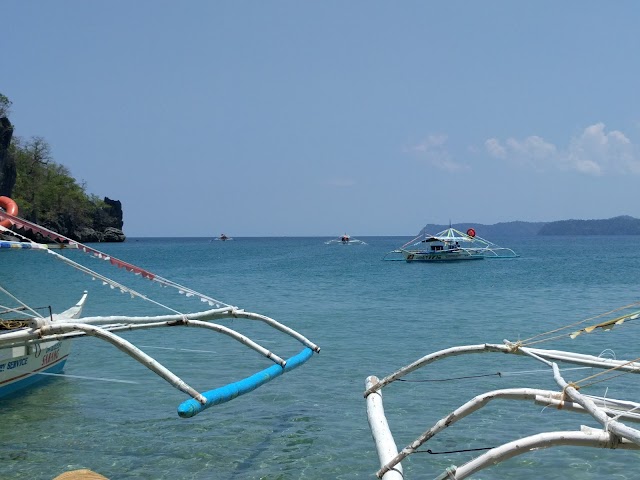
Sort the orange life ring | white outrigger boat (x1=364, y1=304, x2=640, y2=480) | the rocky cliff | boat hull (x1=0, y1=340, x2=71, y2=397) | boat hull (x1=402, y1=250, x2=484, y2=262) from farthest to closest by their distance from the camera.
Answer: the rocky cliff → boat hull (x1=402, y1=250, x2=484, y2=262) → the orange life ring → boat hull (x1=0, y1=340, x2=71, y2=397) → white outrigger boat (x1=364, y1=304, x2=640, y2=480)

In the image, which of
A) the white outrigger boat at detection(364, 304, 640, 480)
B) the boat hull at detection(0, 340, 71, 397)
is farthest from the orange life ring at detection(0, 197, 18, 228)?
the white outrigger boat at detection(364, 304, 640, 480)

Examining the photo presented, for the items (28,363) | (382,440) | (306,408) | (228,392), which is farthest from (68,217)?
(382,440)

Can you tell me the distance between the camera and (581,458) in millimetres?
9328

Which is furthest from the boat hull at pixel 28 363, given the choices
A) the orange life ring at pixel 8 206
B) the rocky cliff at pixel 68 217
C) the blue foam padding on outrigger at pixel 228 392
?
the rocky cliff at pixel 68 217

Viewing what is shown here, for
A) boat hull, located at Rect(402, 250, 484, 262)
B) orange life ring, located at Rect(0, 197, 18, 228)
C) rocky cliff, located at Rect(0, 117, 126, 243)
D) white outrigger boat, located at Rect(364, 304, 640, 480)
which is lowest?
white outrigger boat, located at Rect(364, 304, 640, 480)

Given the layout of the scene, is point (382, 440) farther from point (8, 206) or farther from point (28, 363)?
point (8, 206)

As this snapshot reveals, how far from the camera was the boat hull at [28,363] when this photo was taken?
12570 mm

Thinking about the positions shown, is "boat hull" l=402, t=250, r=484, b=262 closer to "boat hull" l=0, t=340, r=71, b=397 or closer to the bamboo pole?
"boat hull" l=0, t=340, r=71, b=397

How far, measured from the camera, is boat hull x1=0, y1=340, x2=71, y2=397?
1257 centimetres

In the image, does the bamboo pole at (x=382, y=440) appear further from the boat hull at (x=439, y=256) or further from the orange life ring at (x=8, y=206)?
the boat hull at (x=439, y=256)

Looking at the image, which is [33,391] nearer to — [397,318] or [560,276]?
[397,318]

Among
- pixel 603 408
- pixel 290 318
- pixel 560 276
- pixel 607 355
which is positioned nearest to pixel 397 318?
pixel 290 318

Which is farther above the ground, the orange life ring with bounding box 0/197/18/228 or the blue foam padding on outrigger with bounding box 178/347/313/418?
the orange life ring with bounding box 0/197/18/228

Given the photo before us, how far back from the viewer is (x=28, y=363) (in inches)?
537
